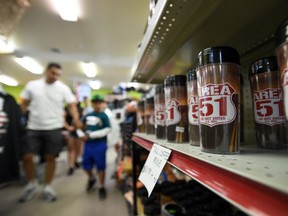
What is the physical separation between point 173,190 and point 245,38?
79 centimetres

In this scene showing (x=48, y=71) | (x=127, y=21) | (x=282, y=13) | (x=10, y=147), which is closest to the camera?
(x=282, y=13)

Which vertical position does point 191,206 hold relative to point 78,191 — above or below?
above

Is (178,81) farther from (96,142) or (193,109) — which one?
(96,142)

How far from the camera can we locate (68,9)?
283cm

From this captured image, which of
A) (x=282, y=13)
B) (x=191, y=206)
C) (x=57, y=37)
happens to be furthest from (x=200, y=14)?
(x=57, y=37)

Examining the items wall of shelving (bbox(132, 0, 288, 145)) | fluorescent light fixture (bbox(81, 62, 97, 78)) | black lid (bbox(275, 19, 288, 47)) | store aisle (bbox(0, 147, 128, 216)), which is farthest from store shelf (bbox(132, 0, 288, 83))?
fluorescent light fixture (bbox(81, 62, 97, 78))

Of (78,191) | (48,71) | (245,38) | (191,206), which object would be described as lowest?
(78,191)

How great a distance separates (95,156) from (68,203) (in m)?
0.51

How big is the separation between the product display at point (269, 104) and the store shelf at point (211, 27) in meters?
0.22

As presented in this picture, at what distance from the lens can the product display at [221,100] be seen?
14.0 inches

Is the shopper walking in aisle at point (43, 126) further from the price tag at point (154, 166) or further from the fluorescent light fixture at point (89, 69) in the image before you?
the fluorescent light fixture at point (89, 69)

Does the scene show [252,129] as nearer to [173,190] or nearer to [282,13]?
[282,13]

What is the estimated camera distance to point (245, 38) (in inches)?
27.5

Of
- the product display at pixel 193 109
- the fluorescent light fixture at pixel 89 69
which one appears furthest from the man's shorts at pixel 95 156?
the fluorescent light fixture at pixel 89 69
